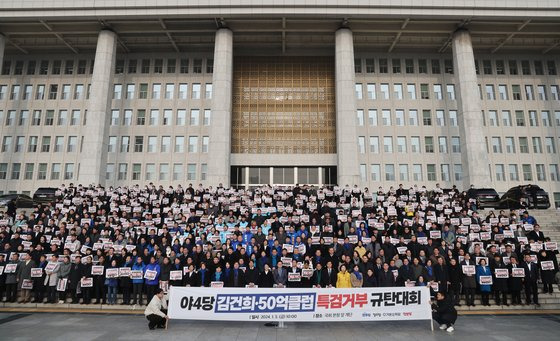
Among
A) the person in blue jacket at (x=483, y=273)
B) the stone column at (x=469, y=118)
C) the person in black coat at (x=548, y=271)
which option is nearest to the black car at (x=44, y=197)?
the person in blue jacket at (x=483, y=273)

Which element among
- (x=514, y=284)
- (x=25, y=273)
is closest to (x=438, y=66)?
(x=514, y=284)

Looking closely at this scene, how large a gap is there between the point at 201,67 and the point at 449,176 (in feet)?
104

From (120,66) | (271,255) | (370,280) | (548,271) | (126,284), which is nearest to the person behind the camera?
(370,280)

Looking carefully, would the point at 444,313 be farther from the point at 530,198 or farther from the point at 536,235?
the point at 530,198

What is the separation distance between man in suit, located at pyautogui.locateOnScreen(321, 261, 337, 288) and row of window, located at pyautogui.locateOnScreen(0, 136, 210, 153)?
30.1m

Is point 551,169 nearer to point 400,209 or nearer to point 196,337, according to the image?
point 400,209

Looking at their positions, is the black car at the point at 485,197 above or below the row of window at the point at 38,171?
below

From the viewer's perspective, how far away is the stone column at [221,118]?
116 ft

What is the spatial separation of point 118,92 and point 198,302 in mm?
38370

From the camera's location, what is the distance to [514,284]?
13766mm

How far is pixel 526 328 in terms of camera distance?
11.2m

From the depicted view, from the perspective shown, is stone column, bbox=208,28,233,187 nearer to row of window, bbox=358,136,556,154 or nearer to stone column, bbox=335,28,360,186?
stone column, bbox=335,28,360,186

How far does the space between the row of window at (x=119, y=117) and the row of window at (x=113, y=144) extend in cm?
171

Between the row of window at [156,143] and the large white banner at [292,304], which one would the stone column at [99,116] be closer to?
the row of window at [156,143]
